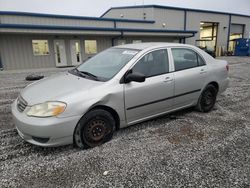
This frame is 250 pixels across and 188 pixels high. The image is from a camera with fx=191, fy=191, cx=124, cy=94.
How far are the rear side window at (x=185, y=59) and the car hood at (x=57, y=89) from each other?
67.1 inches

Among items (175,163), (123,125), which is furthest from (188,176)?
(123,125)

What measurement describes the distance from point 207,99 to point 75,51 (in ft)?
44.3

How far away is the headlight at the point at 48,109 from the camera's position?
2.54m

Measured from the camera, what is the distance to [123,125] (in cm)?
323

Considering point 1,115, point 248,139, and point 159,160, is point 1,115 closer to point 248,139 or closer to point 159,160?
point 159,160

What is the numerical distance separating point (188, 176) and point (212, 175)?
30 centimetres

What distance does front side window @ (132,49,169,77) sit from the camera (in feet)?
10.8

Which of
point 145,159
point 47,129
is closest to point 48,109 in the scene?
point 47,129

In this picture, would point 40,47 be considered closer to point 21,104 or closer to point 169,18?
point 21,104

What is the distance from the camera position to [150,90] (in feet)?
10.9

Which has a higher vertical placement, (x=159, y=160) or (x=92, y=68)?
(x=92, y=68)

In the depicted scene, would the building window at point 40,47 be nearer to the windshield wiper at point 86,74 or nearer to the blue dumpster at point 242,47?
the windshield wiper at point 86,74

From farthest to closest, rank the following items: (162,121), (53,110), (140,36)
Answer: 1. (140,36)
2. (162,121)
3. (53,110)

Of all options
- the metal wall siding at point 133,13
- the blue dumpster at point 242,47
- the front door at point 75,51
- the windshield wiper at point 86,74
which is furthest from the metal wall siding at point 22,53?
the blue dumpster at point 242,47
